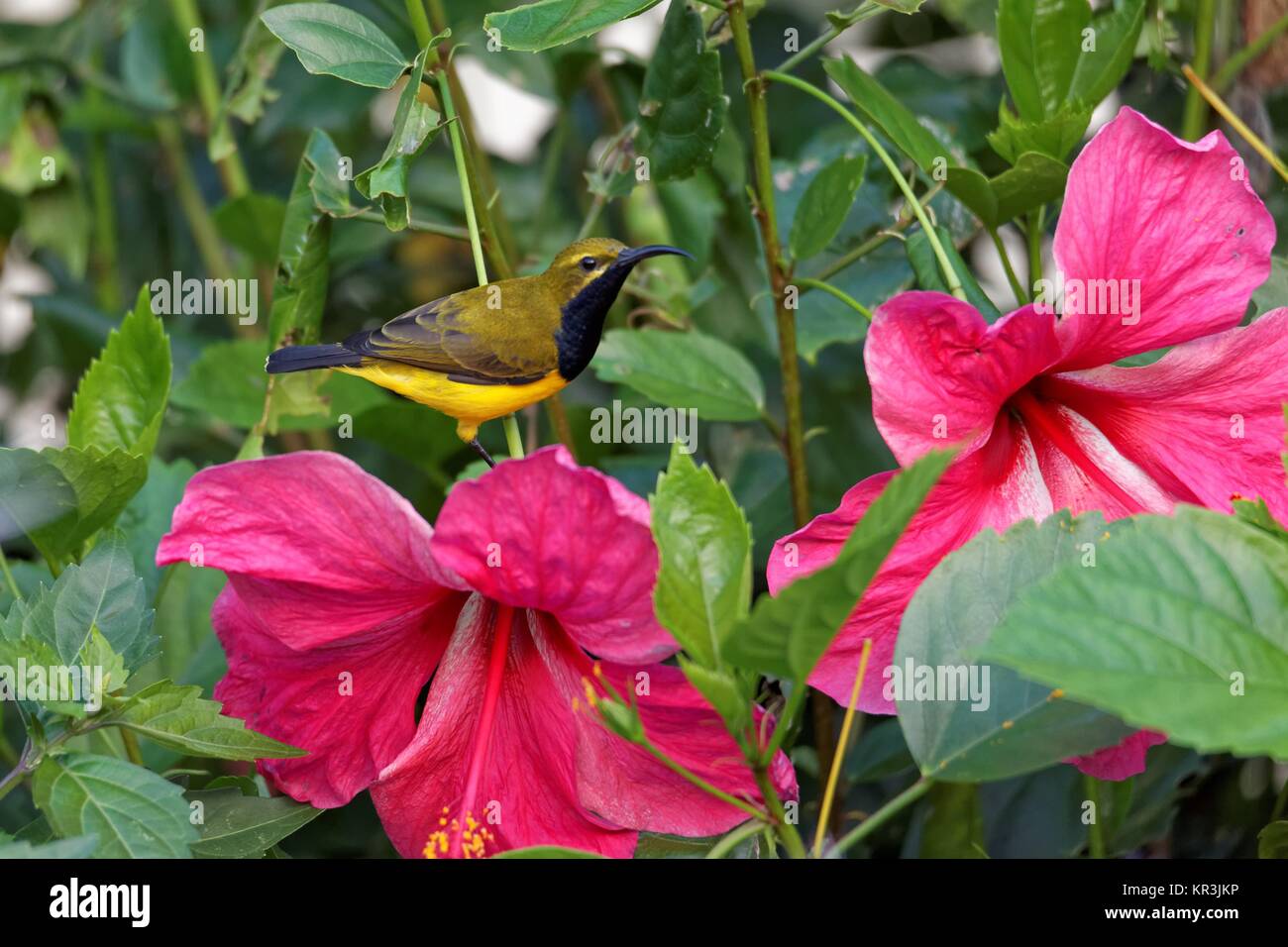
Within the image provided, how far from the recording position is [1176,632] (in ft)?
1.67

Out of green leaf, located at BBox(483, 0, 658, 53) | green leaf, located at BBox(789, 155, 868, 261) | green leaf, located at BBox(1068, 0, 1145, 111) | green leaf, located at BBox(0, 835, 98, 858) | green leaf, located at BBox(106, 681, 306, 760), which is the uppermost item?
green leaf, located at BBox(1068, 0, 1145, 111)

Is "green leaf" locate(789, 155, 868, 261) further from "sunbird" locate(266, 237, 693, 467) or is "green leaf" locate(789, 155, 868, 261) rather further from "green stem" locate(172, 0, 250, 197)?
"green stem" locate(172, 0, 250, 197)

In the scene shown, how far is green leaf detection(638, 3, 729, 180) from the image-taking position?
76 cm

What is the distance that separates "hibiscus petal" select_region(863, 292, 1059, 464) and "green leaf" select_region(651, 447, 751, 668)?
0.09m

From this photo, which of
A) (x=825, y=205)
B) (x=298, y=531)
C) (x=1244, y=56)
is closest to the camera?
(x=298, y=531)

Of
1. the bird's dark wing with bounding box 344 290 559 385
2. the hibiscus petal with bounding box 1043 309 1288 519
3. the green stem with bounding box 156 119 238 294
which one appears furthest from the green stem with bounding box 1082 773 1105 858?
the green stem with bounding box 156 119 238 294

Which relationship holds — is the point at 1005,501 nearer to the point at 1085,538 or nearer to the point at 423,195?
the point at 1085,538

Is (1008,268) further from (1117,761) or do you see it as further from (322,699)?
(322,699)

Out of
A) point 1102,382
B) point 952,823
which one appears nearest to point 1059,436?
point 1102,382

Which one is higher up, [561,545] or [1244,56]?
[1244,56]

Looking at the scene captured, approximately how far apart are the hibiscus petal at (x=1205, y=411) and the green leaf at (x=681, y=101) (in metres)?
0.24

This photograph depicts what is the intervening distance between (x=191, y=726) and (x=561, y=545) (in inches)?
7.7

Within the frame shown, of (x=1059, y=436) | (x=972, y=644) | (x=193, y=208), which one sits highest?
(x=193, y=208)

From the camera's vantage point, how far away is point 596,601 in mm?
578
